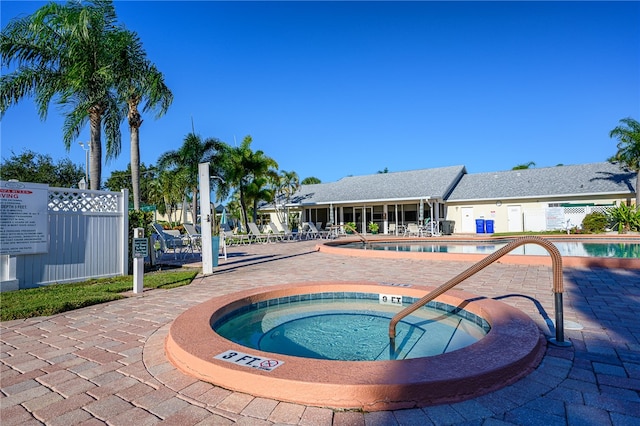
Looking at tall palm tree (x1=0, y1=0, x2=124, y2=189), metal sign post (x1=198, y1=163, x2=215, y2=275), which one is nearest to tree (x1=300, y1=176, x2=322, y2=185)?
tall palm tree (x1=0, y1=0, x2=124, y2=189)

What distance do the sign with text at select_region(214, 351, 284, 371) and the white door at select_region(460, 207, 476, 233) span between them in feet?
81.7

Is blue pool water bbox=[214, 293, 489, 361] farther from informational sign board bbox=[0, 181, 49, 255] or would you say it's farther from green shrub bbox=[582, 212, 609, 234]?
green shrub bbox=[582, 212, 609, 234]

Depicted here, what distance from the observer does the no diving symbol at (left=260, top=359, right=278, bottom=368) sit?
260 centimetres

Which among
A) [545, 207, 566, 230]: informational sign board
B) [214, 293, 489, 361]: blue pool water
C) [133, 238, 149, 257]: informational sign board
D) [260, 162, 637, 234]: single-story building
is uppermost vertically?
[260, 162, 637, 234]: single-story building

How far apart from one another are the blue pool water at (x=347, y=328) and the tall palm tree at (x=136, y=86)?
25.4ft

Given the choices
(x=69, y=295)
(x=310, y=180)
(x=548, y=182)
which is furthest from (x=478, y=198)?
(x=310, y=180)

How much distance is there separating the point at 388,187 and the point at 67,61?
22.0 metres

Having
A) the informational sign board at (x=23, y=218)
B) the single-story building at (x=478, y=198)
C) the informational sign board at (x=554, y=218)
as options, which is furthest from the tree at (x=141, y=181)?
the informational sign board at (x=554, y=218)

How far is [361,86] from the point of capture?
22.7 metres

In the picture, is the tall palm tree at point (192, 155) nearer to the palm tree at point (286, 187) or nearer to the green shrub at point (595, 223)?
the palm tree at point (286, 187)

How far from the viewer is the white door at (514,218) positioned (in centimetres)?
2355

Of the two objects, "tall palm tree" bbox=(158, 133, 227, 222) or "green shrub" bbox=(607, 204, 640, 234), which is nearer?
"green shrub" bbox=(607, 204, 640, 234)

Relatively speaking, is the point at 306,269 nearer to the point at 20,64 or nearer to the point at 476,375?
the point at 476,375

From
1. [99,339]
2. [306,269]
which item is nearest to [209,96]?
[306,269]
